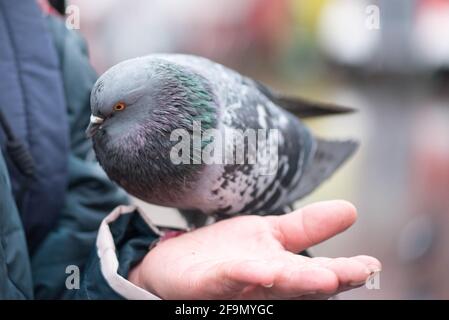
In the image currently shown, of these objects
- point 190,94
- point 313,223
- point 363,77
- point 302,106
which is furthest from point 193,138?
point 363,77

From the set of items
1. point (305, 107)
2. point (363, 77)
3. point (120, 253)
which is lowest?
point (363, 77)

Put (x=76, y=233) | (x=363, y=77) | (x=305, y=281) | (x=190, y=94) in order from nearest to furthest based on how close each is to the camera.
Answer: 1. (x=305, y=281)
2. (x=190, y=94)
3. (x=76, y=233)
4. (x=363, y=77)

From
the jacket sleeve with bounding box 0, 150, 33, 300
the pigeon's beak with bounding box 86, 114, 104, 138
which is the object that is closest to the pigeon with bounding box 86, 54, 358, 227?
the pigeon's beak with bounding box 86, 114, 104, 138

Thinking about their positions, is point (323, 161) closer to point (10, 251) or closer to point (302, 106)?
A: point (302, 106)

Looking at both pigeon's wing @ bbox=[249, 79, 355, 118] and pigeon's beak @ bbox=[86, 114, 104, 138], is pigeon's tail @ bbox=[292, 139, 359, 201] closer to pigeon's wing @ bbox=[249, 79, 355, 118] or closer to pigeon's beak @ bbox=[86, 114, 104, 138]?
pigeon's wing @ bbox=[249, 79, 355, 118]

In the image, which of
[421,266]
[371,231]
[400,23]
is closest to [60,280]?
[371,231]

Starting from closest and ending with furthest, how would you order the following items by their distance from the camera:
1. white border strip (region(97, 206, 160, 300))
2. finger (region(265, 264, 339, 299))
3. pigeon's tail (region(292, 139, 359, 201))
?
finger (region(265, 264, 339, 299))
white border strip (region(97, 206, 160, 300))
pigeon's tail (region(292, 139, 359, 201))

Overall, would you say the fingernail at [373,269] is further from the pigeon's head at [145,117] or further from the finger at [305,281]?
the pigeon's head at [145,117]
